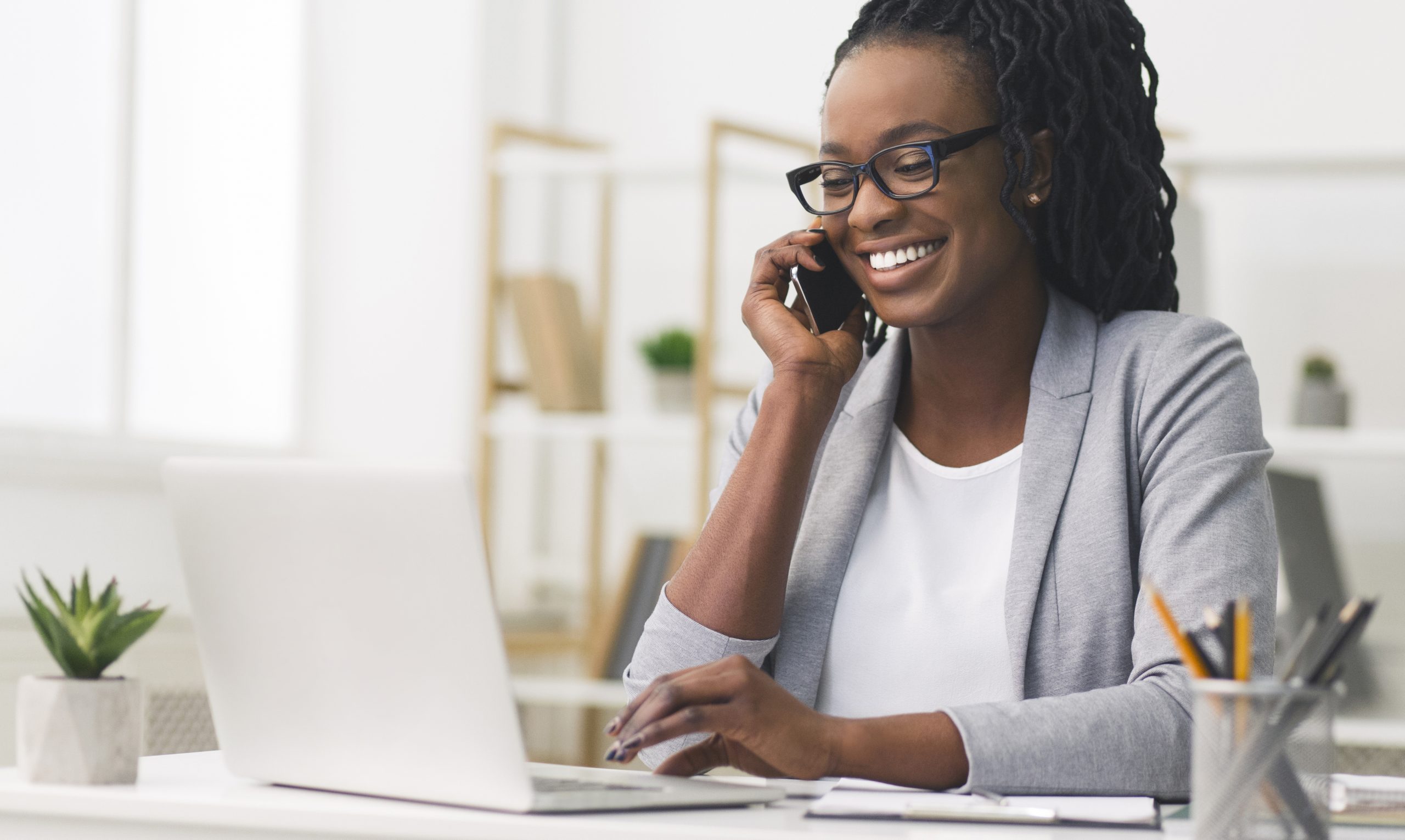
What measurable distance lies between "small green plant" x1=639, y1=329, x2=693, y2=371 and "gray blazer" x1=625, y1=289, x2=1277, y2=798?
5.38ft

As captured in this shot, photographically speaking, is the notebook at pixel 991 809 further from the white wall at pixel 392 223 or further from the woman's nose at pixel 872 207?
the white wall at pixel 392 223

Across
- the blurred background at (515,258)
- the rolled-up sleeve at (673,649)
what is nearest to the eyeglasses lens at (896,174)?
the rolled-up sleeve at (673,649)

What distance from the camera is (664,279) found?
11.6 feet

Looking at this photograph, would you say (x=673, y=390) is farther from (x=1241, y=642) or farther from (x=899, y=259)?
(x=1241, y=642)

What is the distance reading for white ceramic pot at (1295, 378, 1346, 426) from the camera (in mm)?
2750

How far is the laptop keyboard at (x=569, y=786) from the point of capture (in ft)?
3.07

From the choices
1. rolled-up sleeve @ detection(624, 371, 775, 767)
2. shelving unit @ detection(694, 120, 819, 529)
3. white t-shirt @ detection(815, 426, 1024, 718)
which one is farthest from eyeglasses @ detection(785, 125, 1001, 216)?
shelving unit @ detection(694, 120, 819, 529)

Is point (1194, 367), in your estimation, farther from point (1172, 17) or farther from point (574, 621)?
point (574, 621)

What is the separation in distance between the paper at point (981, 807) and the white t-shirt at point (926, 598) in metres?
0.30

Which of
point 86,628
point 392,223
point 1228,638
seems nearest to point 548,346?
point 392,223

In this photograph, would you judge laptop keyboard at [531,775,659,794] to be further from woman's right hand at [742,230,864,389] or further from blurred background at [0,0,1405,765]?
blurred background at [0,0,1405,765]

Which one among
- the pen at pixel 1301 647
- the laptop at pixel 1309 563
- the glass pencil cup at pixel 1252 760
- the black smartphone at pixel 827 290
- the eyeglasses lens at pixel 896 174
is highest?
the eyeglasses lens at pixel 896 174

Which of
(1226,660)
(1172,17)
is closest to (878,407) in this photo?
(1226,660)

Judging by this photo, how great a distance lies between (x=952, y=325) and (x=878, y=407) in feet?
0.36
